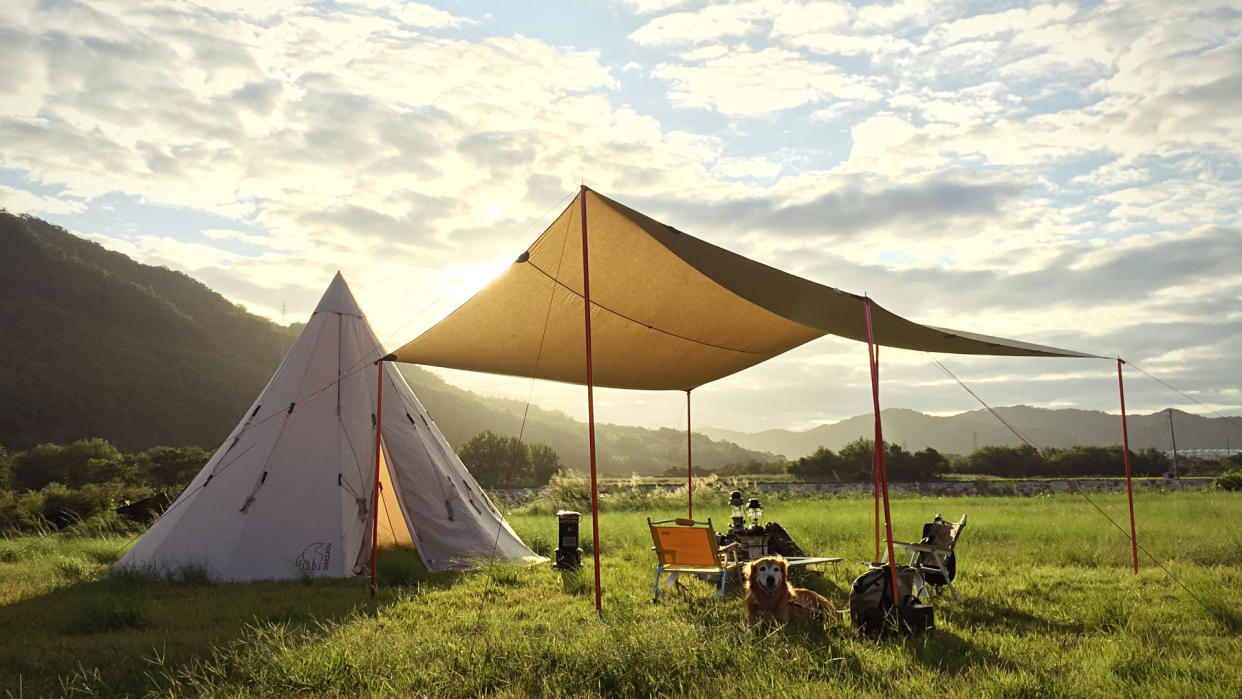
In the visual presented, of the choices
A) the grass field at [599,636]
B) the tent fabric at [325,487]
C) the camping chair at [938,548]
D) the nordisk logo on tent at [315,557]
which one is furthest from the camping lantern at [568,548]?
the camping chair at [938,548]

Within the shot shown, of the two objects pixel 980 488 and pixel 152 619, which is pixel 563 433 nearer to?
pixel 980 488

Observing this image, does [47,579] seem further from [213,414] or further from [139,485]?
[213,414]

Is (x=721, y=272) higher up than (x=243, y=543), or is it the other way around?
(x=721, y=272)

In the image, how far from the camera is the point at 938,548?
202 inches

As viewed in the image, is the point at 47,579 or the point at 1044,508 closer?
the point at 47,579

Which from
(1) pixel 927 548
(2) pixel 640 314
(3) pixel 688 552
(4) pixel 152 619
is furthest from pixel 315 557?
(1) pixel 927 548

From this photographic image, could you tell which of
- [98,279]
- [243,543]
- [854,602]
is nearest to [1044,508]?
[854,602]

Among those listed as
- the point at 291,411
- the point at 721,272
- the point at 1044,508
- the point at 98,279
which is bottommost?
the point at 1044,508

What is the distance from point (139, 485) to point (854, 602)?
14.0 meters

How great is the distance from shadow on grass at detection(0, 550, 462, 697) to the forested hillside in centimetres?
2871

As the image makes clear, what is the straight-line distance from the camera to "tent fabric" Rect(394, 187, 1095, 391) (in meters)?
5.02

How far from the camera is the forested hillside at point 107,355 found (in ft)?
96.7

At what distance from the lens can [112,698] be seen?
3.23 meters

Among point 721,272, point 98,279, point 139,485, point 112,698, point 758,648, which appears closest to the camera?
point 112,698
